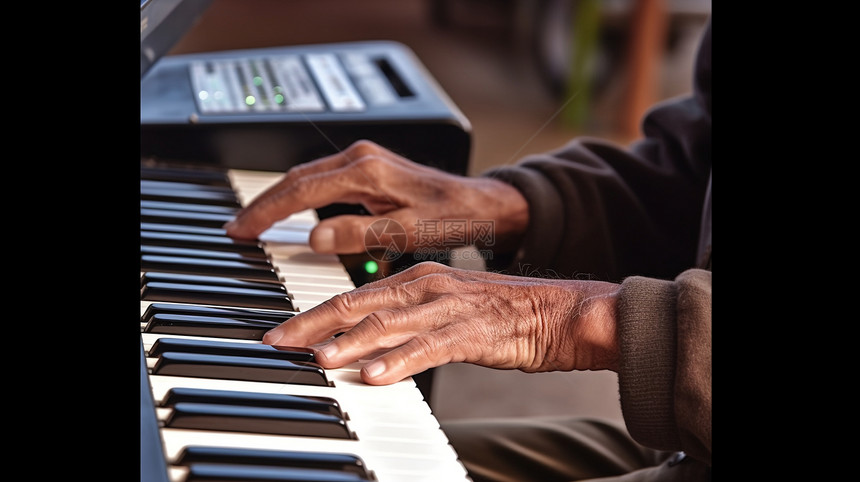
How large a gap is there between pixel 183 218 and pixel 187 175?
11 centimetres

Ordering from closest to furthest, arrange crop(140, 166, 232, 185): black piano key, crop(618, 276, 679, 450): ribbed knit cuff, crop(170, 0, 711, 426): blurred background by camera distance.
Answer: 1. crop(618, 276, 679, 450): ribbed knit cuff
2. crop(140, 166, 232, 185): black piano key
3. crop(170, 0, 711, 426): blurred background

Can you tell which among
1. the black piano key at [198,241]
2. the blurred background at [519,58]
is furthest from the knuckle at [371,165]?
the blurred background at [519,58]

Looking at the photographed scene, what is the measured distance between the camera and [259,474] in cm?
43

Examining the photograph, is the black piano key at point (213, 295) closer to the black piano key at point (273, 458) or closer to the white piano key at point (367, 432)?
the white piano key at point (367, 432)

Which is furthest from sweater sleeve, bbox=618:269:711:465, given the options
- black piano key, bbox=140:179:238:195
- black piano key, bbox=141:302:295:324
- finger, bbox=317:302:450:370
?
black piano key, bbox=140:179:238:195

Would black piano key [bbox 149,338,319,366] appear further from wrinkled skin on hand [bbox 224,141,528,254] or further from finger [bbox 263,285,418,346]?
wrinkled skin on hand [bbox 224,141,528,254]

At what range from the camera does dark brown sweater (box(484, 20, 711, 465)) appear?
53 cm

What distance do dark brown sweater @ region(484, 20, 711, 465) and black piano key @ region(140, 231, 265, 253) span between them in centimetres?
19

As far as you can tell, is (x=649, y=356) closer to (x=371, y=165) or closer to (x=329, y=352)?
(x=329, y=352)

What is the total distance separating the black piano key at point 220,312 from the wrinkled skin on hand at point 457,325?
38 mm

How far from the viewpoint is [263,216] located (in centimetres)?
75

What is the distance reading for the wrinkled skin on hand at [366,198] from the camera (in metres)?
0.73
